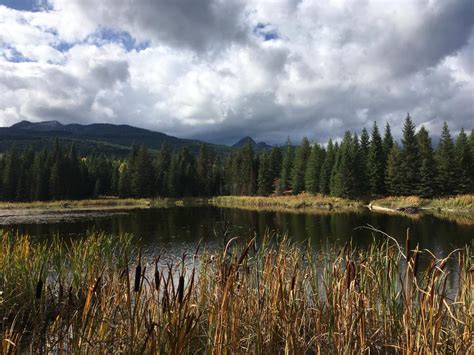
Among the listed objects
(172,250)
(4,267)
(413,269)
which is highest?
(413,269)

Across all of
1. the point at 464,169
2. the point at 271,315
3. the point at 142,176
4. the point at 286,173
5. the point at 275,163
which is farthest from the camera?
the point at 275,163

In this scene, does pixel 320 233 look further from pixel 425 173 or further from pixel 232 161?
pixel 232 161

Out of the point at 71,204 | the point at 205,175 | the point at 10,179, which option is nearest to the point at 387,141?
the point at 205,175

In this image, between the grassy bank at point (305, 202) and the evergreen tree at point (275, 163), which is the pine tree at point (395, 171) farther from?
the evergreen tree at point (275, 163)

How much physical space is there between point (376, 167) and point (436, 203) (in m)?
12.8

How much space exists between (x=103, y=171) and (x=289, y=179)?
46.7 metres

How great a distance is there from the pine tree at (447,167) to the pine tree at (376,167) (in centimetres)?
844

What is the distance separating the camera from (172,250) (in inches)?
744

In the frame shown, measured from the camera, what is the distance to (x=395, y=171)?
52.1 meters

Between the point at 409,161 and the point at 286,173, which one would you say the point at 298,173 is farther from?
the point at 409,161

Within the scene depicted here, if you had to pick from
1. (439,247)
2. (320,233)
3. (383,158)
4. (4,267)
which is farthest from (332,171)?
(4,267)

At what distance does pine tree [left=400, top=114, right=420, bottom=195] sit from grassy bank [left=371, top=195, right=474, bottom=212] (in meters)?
3.22

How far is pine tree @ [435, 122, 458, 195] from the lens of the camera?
4806 centimetres

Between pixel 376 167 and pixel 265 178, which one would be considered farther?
pixel 265 178
